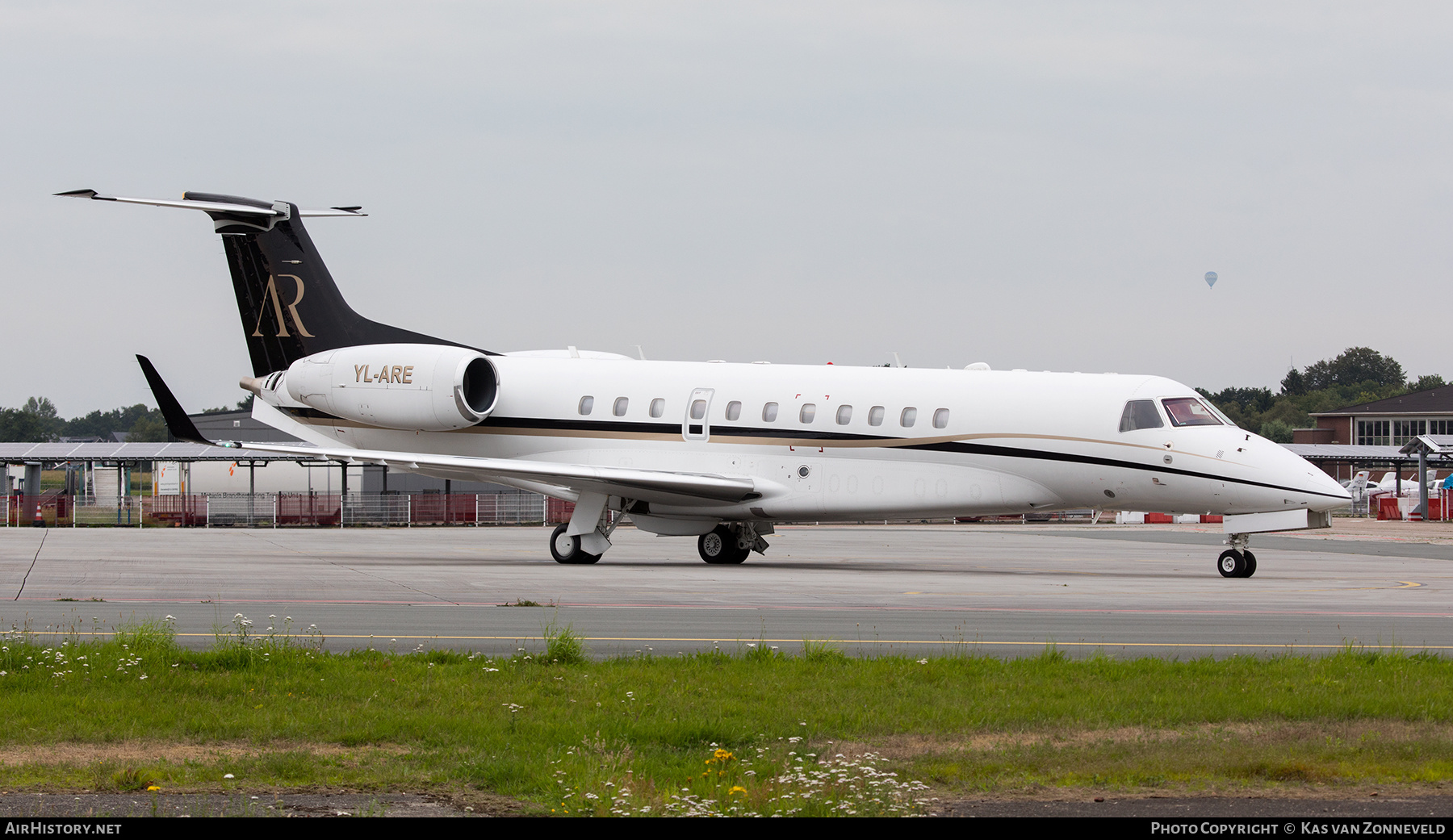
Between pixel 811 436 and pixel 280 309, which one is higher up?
pixel 280 309

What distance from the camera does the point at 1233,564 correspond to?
949 inches

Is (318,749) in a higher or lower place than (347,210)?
lower

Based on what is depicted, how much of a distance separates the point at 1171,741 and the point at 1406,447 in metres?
59.6

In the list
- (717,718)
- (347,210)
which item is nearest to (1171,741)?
(717,718)

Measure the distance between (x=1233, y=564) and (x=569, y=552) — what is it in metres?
12.1

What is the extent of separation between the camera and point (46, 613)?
15.6 metres

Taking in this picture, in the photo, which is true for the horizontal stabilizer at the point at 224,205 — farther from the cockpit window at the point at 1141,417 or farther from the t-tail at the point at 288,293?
the cockpit window at the point at 1141,417

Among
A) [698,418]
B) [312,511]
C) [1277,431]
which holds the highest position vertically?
[1277,431]

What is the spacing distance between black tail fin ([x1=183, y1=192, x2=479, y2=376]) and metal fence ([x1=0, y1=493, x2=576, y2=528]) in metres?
22.7

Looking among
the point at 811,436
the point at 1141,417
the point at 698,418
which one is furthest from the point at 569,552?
the point at 1141,417

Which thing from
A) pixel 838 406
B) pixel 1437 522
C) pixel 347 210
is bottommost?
pixel 1437 522

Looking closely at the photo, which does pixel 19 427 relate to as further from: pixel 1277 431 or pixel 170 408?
pixel 170 408

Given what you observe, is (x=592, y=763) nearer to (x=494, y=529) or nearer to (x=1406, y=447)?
(x=494, y=529)

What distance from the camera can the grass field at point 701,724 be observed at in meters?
7.31
